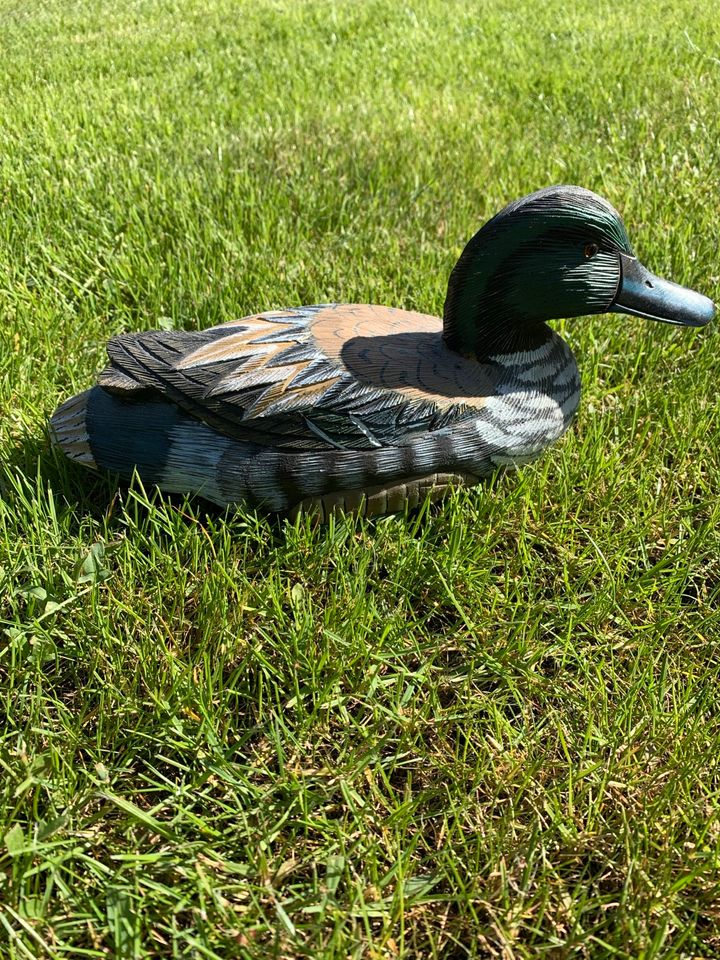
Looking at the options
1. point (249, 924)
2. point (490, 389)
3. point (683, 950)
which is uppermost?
point (490, 389)

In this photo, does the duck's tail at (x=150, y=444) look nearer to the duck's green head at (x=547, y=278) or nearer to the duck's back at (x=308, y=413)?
the duck's back at (x=308, y=413)

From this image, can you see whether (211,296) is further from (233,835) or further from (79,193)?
(233,835)

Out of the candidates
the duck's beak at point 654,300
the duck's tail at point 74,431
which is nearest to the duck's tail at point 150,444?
the duck's tail at point 74,431

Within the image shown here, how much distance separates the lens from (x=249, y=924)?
4.50ft

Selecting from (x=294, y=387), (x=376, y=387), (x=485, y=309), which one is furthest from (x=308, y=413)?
(x=485, y=309)

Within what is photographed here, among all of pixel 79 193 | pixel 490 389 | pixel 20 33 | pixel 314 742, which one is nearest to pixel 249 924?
pixel 314 742

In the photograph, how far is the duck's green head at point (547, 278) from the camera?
1.89 m

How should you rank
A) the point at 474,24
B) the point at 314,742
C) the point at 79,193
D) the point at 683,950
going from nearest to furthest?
the point at 683,950, the point at 314,742, the point at 79,193, the point at 474,24

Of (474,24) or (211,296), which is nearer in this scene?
(211,296)

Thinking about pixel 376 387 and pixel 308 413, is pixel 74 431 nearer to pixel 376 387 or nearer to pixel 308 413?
pixel 308 413

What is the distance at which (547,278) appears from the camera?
6.35ft

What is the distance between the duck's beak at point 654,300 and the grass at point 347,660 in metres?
0.43

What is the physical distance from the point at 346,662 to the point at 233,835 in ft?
1.42

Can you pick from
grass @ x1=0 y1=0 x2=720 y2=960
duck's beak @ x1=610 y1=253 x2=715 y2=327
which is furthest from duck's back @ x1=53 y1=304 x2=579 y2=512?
duck's beak @ x1=610 y1=253 x2=715 y2=327
